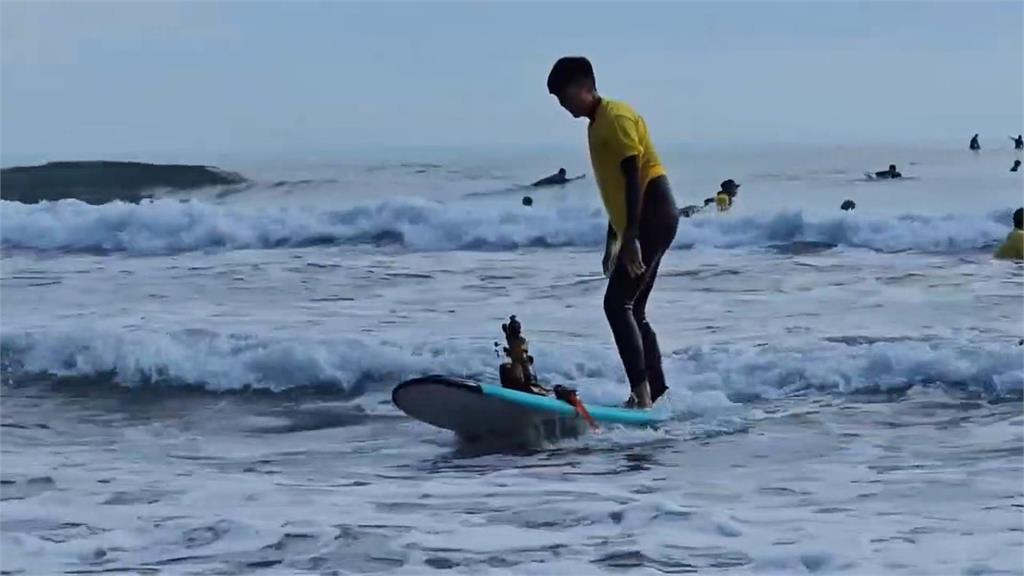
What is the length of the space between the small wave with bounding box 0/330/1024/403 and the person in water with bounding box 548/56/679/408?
39.0 inches

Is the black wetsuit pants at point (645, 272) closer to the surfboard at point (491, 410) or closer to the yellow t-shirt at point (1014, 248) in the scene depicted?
the surfboard at point (491, 410)

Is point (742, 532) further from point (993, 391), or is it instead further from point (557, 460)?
point (993, 391)

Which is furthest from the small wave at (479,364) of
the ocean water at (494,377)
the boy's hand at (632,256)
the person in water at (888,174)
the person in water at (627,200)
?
the person in water at (888,174)

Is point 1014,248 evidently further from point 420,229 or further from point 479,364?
point 420,229

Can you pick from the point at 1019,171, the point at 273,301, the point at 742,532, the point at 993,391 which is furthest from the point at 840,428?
the point at 1019,171

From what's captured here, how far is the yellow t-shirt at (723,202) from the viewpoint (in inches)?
881

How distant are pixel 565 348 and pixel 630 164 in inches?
129

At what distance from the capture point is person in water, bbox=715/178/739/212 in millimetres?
22672

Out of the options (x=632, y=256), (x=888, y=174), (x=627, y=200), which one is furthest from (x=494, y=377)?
(x=888, y=174)

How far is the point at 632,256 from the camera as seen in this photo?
675 cm

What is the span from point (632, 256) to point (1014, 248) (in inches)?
343

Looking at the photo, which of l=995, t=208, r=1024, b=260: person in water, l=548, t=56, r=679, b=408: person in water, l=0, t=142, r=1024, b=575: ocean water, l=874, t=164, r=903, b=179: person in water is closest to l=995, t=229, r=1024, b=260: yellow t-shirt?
l=995, t=208, r=1024, b=260: person in water

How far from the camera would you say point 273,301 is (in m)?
13.0

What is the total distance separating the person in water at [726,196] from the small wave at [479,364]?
1261 cm
